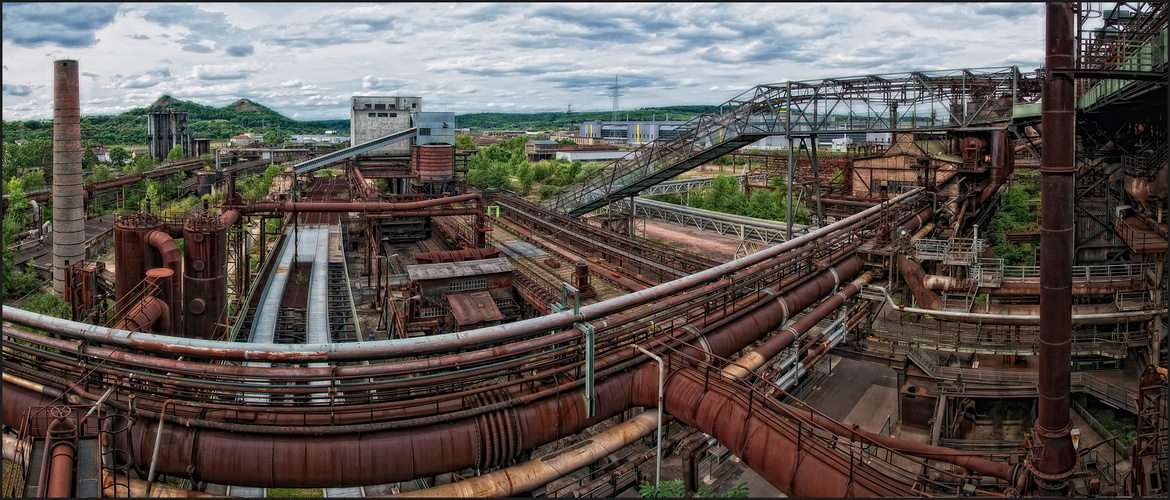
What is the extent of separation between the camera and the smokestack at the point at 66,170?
2300 centimetres

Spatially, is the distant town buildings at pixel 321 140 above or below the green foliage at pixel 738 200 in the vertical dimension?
above

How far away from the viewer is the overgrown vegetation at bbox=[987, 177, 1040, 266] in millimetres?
26234

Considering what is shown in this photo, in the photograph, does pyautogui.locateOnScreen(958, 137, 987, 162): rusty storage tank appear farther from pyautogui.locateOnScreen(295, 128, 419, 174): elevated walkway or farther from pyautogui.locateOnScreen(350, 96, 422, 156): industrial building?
pyautogui.locateOnScreen(350, 96, 422, 156): industrial building

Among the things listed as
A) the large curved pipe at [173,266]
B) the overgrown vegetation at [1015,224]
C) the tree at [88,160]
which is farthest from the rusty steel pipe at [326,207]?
the tree at [88,160]

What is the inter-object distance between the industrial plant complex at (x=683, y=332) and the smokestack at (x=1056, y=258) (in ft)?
0.11

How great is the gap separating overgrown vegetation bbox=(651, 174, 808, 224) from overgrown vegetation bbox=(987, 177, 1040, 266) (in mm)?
10669

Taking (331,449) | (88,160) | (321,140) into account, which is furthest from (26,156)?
(321,140)

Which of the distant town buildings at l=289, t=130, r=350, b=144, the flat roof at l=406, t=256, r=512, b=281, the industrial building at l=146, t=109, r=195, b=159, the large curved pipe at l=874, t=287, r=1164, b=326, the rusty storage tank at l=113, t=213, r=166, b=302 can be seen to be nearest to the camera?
the rusty storage tank at l=113, t=213, r=166, b=302

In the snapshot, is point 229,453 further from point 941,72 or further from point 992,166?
point 992,166

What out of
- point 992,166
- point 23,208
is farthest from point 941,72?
point 23,208

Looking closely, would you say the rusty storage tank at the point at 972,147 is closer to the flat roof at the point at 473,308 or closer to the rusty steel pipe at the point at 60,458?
the flat roof at the point at 473,308

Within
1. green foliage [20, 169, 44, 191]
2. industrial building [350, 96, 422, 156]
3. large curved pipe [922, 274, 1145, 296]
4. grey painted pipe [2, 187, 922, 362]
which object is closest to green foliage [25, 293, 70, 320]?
grey painted pipe [2, 187, 922, 362]

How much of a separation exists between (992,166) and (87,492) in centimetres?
2565

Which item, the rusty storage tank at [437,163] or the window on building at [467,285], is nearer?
the window on building at [467,285]
